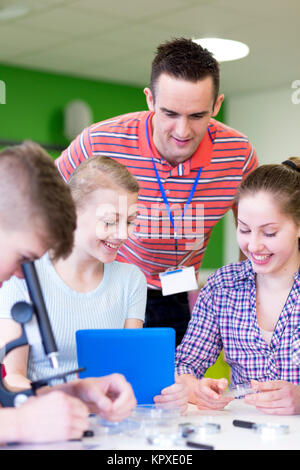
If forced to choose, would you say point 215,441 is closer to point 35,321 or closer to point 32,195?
point 35,321

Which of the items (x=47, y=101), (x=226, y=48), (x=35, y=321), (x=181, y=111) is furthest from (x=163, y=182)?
(x=47, y=101)

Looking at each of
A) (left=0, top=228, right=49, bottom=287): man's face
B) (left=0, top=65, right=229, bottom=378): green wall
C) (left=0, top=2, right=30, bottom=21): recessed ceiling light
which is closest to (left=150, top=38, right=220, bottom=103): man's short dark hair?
(left=0, top=228, right=49, bottom=287): man's face

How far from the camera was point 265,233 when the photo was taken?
6.47ft

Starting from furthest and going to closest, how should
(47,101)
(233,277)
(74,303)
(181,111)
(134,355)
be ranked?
A: (47,101), (181,111), (233,277), (74,303), (134,355)

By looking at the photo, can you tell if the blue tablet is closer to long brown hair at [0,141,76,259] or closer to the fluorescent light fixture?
long brown hair at [0,141,76,259]

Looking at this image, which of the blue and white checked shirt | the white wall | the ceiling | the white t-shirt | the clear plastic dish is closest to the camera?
the clear plastic dish

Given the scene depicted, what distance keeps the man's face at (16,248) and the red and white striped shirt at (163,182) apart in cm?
114

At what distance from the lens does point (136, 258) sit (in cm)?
247

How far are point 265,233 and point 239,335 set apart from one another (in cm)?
30

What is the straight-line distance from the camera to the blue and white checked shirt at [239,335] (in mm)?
1906

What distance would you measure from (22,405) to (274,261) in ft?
3.23

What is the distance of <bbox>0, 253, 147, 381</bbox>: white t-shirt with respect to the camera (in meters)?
1.77
